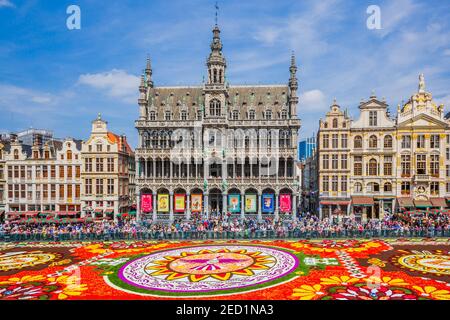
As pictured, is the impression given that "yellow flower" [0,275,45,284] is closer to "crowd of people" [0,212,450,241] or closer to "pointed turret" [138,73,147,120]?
"crowd of people" [0,212,450,241]

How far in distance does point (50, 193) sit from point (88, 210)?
23.2 ft

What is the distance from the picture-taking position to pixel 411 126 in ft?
163

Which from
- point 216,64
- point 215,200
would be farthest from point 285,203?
point 216,64

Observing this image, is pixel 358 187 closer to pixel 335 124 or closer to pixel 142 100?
pixel 335 124

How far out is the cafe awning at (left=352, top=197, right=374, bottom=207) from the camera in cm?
4941

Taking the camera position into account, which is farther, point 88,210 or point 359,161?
point 88,210

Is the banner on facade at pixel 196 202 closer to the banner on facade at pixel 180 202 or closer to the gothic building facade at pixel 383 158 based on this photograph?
the banner on facade at pixel 180 202

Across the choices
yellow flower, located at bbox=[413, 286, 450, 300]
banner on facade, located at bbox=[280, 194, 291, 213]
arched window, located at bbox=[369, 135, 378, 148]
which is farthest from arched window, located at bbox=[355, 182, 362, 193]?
yellow flower, located at bbox=[413, 286, 450, 300]

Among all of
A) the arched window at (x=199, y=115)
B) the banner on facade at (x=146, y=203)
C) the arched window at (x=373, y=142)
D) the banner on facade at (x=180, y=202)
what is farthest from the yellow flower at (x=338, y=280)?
the arched window at (x=199, y=115)

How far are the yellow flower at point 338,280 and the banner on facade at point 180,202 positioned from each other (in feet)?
120

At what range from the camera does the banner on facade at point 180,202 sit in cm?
5466

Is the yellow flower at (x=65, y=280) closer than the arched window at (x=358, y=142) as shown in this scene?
Yes
